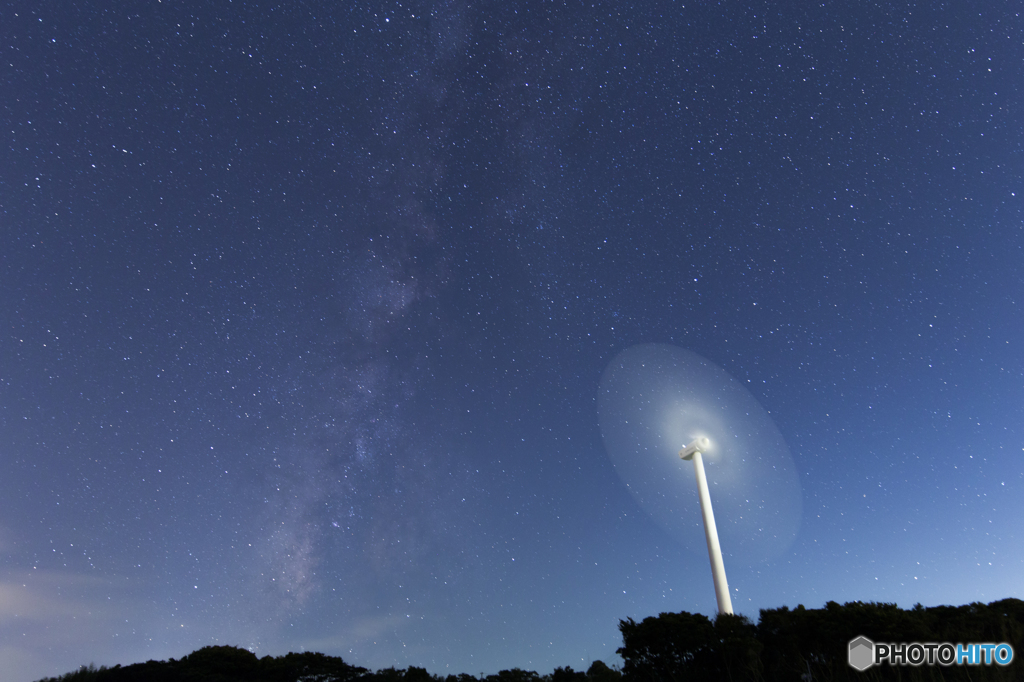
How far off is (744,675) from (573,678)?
43.2ft

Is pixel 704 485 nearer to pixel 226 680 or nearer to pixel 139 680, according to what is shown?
pixel 226 680

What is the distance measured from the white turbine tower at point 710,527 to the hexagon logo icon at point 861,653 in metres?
17.5

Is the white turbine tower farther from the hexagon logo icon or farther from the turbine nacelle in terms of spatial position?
the hexagon logo icon

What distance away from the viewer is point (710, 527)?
4512 cm

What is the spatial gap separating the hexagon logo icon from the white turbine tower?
57.5 ft

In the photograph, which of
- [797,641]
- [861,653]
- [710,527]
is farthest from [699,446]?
[861,653]

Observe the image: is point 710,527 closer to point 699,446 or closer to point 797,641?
point 699,446

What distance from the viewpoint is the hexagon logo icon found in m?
21.2

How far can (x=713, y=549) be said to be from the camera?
44.1m

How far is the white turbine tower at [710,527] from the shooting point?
4244 centimetres

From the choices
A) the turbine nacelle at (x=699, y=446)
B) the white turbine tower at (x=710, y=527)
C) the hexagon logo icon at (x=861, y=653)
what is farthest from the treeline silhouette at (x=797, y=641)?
the turbine nacelle at (x=699, y=446)

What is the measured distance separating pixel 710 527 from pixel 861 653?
24.0m

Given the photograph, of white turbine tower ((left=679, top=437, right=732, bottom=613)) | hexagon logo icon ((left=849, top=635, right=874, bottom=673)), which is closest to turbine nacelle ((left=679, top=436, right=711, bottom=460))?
white turbine tower ((left=679, top=437, right=732, bottom=613))

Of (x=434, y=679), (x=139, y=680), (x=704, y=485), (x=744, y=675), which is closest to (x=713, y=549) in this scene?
(x=704, y=485)
